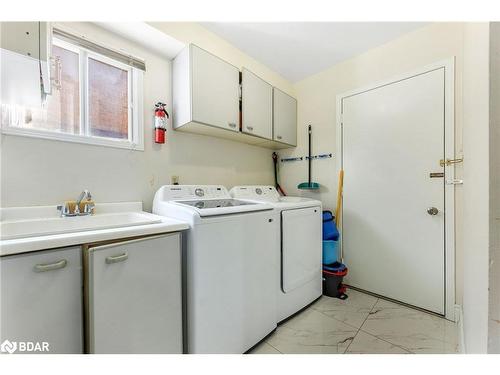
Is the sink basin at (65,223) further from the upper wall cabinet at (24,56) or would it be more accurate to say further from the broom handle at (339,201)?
the broom handle at (339,201)

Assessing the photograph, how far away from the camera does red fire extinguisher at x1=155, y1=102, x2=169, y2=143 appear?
1.72 meters

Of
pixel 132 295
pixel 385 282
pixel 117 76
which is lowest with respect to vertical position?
pixel 385 282

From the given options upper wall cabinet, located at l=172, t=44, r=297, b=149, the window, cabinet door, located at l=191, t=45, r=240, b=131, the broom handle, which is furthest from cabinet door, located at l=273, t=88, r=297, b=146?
the window

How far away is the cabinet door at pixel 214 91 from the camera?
5.54 feet

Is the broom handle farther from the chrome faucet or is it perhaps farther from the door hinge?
the chrome faucet

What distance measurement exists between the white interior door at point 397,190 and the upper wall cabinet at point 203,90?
1.33 metres

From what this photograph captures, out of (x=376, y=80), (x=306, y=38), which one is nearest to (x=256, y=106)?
(x=306, y=38)

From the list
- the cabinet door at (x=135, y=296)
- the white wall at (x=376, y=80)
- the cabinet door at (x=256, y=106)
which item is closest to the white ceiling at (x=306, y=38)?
the white wall at (x=376, y=80)

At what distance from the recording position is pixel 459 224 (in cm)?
168

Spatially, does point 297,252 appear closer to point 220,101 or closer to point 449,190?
point 449,190

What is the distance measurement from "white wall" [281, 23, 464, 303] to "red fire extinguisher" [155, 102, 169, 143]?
167 centimetres
